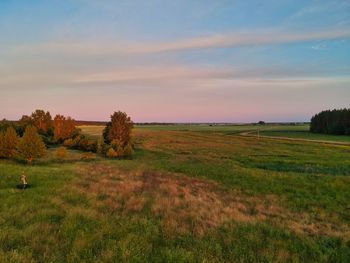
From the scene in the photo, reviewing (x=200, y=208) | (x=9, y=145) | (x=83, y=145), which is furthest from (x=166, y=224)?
(x=83, y=145)

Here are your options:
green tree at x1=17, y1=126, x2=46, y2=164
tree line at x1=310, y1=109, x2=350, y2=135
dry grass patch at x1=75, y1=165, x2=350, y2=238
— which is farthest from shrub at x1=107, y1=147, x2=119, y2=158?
tree line at x1=310, y1=109, x2=350, y2=135

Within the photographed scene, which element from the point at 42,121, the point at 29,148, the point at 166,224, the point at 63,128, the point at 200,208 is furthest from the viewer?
the point at 42,121

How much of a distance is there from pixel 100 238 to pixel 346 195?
1882 cm

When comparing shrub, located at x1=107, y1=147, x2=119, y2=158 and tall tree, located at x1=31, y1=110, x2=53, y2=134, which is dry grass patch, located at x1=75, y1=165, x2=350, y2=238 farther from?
tall tree, located at x1=31, y1=110, x2=53, y2=134

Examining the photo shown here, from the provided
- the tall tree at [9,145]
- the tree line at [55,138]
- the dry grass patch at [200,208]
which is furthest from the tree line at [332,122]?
the dry grass patch at [200,208]

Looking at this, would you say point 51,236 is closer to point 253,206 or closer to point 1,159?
point 253,206

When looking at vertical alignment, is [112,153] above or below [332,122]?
below

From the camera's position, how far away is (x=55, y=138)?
76.4m

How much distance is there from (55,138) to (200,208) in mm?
67717

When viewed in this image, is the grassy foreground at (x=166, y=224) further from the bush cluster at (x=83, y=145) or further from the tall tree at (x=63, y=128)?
the tall tree at (x=63, y=128)

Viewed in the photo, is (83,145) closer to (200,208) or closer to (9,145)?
(9,145)

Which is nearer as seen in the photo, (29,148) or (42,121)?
(29,148)

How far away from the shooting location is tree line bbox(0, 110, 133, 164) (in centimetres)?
4284

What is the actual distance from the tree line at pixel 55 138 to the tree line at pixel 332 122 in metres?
91.7
